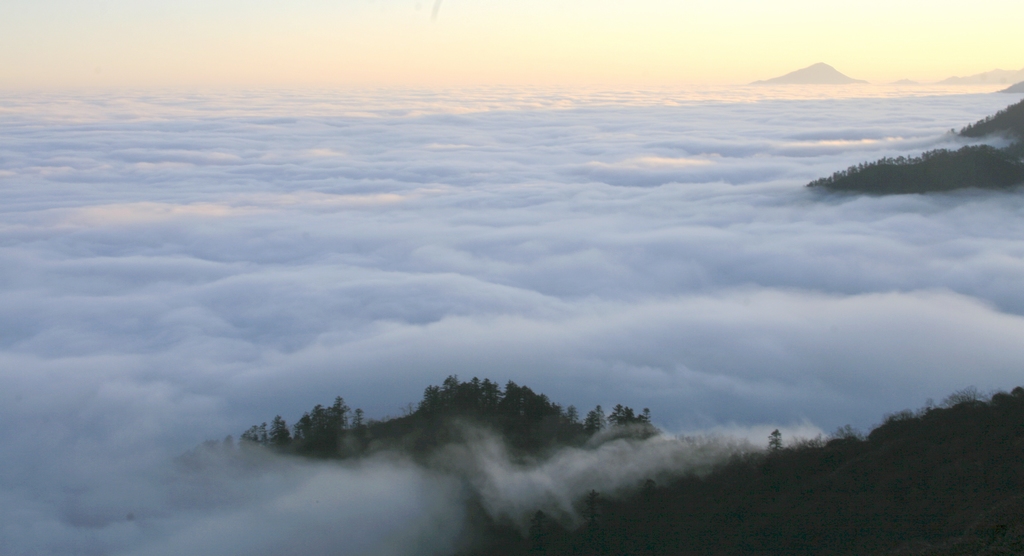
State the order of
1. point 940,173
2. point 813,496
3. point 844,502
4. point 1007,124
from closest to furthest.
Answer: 1. point 844,502
2. point 813,496
3. point 940,173
4. point 1007,124

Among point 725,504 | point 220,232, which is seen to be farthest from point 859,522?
point 220,232

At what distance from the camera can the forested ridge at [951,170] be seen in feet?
402

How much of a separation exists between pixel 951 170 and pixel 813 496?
11800 centimetres

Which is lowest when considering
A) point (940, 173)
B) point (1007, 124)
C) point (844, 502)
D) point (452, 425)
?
point (844, 502)

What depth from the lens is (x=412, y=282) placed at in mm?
104375

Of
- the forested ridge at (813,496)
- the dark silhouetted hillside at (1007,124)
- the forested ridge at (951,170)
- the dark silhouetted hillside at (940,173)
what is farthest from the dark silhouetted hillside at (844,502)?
the dark silhouetted hillside at (1007,124)

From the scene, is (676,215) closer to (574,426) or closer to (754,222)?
(754,222)

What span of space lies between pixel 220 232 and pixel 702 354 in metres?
112

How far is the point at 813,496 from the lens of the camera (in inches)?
1313

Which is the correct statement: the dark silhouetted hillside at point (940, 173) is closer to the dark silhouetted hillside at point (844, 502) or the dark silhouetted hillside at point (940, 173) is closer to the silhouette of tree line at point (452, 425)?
the dark silhouetted hillside at point (844, 502)

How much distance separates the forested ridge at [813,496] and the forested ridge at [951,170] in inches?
3892

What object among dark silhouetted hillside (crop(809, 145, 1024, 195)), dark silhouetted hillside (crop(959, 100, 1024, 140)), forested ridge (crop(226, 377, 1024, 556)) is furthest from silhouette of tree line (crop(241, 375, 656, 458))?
dark silhouetted hillside (crop(959, 100, 1024, 140))

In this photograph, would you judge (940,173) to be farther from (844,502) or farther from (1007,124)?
(844,502)

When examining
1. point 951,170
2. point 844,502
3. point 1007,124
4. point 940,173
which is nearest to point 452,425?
point 844,502
